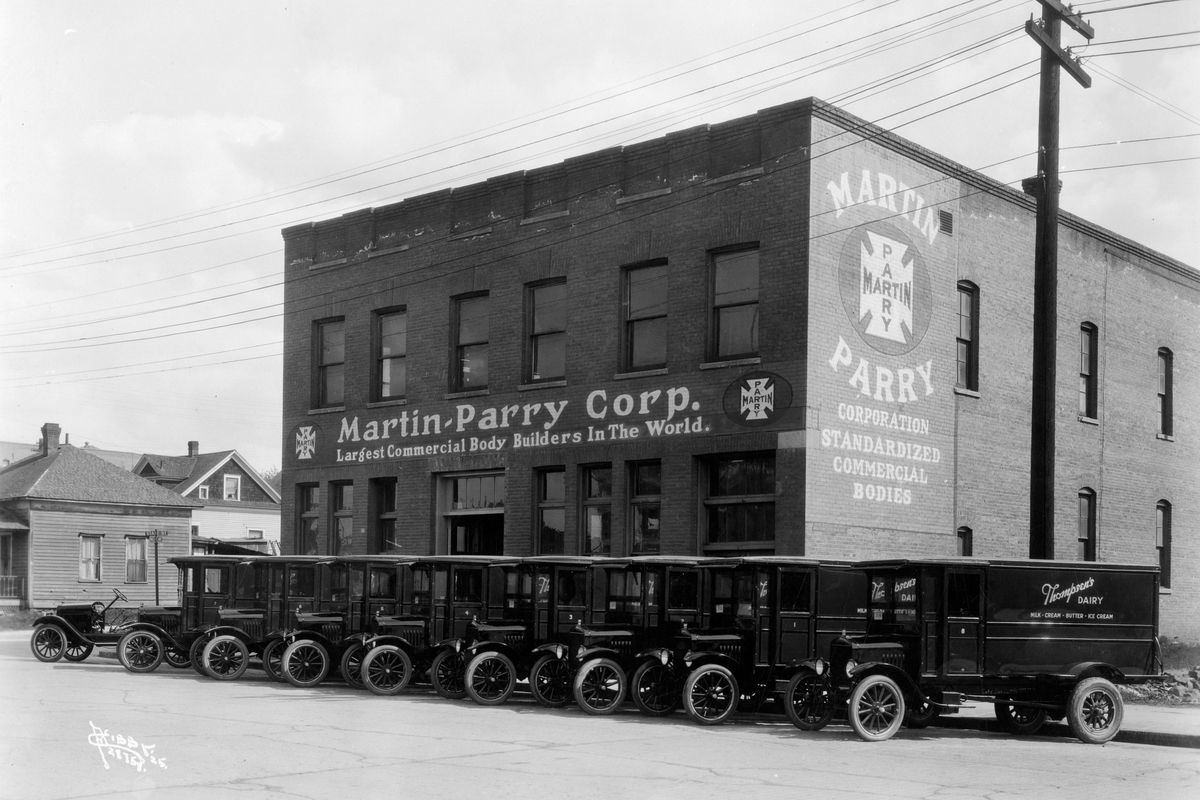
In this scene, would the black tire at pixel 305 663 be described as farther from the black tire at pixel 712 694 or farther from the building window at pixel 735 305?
the building window at pixel 735 305

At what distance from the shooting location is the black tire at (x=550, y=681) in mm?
16703

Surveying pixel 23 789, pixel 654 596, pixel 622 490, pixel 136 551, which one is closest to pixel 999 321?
pixel 622 490

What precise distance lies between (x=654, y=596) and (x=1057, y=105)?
26.7 ft

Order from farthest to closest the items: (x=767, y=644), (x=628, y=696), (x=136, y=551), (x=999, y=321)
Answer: (x=136, y=551)
(x=999, y=321)
(x=628, y=696)
(x=767, y=644)

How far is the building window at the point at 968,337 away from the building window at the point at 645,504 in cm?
595

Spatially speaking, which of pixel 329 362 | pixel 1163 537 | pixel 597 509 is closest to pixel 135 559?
pixel 329 362

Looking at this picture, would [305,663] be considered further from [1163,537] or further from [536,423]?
[1163,537]

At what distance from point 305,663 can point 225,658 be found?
1.73 meters

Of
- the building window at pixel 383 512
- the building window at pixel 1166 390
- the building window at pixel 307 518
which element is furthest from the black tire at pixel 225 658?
the building window at pixel 1166 390

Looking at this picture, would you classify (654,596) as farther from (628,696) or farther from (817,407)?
(817,407)

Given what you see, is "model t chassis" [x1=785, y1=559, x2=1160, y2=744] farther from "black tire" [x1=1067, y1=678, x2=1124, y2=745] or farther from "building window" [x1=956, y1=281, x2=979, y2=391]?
"building window" [x1=956, y1=281, x2=979, y2=391]

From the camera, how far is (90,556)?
1916 inches

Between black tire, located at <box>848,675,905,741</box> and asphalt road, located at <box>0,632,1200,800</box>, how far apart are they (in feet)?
0.61

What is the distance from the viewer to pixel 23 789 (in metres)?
9.07
